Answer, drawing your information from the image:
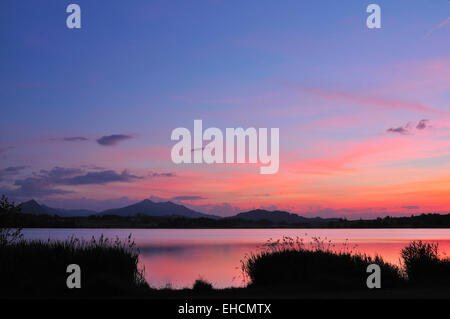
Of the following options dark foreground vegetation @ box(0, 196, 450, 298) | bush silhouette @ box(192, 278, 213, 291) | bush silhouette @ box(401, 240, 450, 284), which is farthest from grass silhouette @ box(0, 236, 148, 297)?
bush silhouette @ box(401, 240, 450, 284)

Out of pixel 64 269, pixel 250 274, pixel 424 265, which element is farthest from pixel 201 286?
pixel 424 265

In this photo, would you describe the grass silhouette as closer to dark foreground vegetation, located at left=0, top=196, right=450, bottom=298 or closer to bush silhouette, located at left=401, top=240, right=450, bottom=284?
dark foreground vegetation, located at left=0, top=196, right=450, bottom=298

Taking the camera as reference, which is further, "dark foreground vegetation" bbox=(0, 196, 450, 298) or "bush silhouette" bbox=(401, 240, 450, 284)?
"bush silhouette" bbox=(401, 240, 450, 284)

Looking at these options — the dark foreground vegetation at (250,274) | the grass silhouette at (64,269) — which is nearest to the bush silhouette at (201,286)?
the dark foreground vegetation at (250,274)

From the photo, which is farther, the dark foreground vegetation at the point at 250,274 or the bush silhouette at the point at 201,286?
the bush silhouette at the point at 201,286

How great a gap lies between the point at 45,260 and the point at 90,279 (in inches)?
111

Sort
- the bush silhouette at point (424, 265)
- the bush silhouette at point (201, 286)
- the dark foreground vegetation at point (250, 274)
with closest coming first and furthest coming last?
the dark foreground vegetation at point (250, 274) → the bush silhouette at point (201, 286) → the bush silhouette at point (424, 265)

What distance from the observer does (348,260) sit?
712 inches

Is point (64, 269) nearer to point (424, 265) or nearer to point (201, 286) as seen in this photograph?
point (201, 286)

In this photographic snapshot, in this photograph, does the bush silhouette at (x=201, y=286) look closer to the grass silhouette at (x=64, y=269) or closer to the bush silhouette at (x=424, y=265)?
the grass silhouette at (x=64, y=269)

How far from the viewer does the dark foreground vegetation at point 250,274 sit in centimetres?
1435

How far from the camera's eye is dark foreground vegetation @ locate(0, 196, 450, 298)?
565 inches
